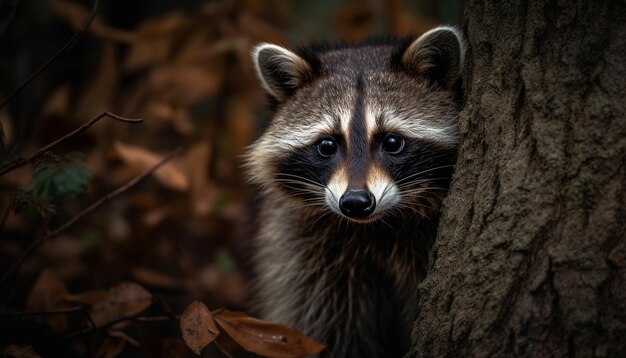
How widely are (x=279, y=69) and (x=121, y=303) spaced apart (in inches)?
57.1

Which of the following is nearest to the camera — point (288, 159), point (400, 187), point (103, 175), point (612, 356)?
point (612, 356)

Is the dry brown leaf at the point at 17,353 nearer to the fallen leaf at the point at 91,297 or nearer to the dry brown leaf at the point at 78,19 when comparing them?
the fallen leaf at the point at 91,297

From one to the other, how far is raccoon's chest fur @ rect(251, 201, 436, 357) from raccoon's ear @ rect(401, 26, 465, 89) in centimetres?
77

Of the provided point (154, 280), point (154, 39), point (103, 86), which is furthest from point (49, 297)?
point (154, 39)

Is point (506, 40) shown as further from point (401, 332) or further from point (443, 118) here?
point (401, 332)

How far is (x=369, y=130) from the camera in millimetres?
2965

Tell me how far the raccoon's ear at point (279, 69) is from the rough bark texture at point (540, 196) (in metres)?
1.13

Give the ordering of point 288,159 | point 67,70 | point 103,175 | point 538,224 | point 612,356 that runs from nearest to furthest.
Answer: point 612,356, point 538,224, point 288,159, point 103,175, point 67,70

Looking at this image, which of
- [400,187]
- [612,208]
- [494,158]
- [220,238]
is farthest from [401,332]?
[220,238]

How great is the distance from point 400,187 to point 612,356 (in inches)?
46.9

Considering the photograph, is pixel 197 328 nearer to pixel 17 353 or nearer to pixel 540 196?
pixel 17 353

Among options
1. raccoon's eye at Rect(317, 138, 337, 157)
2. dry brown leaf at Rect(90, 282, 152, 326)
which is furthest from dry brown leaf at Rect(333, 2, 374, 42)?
dry brown leaf at Rect(90, 282, 152, 326)

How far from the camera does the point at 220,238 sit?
5.93m

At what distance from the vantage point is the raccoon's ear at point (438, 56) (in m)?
2.95
